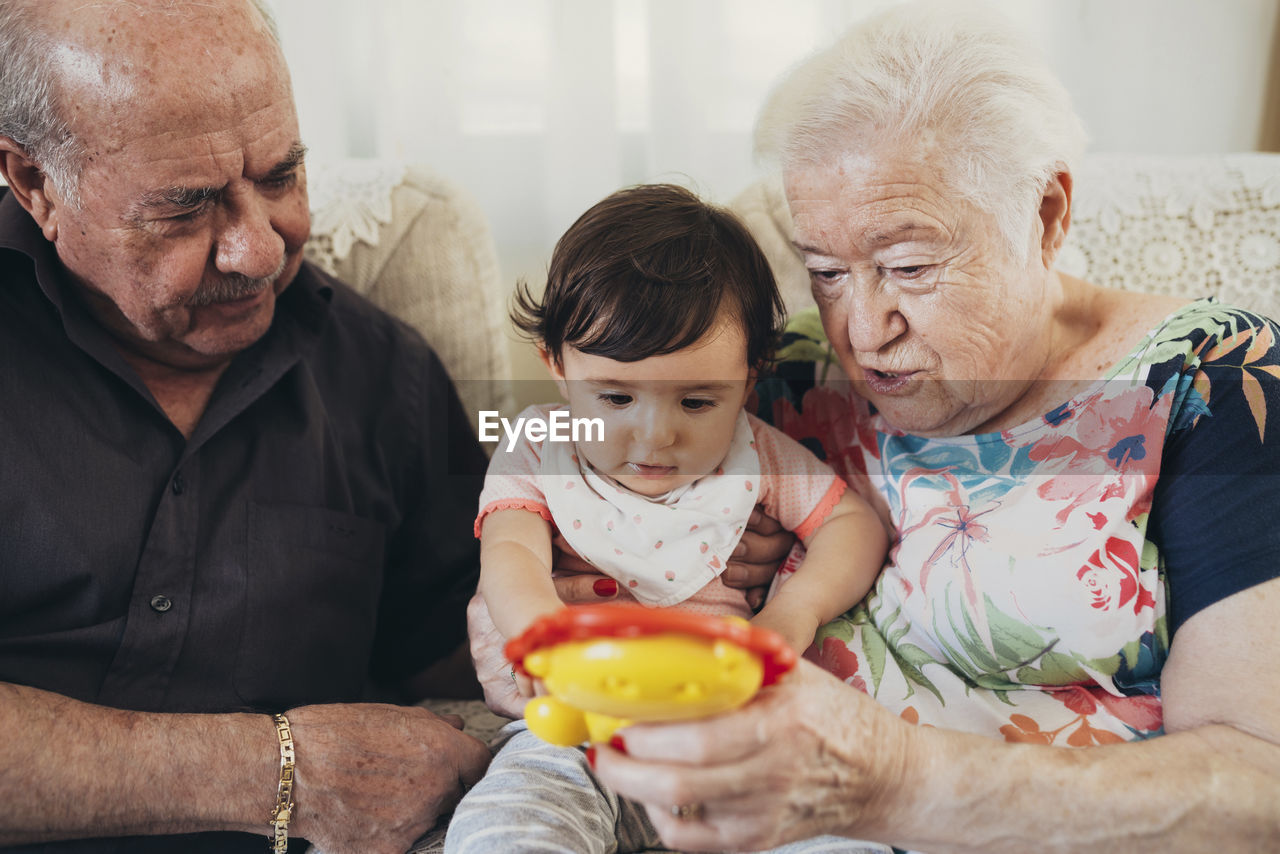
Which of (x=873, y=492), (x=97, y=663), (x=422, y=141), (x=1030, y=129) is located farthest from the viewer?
(x=422, y=141)

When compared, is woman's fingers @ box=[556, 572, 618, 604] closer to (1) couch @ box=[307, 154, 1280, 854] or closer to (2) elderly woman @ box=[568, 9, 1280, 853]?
(2) elderly woman @ box=[568, 9, 1280, 853]

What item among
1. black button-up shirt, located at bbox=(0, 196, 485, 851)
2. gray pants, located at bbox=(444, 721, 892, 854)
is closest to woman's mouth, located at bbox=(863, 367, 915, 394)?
gray pants, located at bbox=(444, 721, 892, 854)

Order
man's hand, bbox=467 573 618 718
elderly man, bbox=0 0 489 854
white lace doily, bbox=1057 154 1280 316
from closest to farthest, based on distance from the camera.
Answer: elderly man, bbox=0 0 489 854 < man's hand, bbox=467 573 618 718 < white lace doily, bbox=1057 154 1280 316

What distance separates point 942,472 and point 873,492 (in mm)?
132

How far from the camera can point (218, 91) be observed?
1231 mm

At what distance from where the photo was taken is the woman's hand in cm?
83

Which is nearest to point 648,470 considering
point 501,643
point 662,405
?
point 662,405

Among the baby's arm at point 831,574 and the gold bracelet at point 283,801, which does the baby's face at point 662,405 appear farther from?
the gold bracelet at point 283,801

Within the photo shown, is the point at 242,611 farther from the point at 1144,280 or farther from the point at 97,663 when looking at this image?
the point at 1144,280

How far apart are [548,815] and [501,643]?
0.32 metres

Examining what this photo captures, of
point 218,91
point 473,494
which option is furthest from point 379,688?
point 218,91

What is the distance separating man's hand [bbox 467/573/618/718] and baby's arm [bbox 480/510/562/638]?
0.13ft

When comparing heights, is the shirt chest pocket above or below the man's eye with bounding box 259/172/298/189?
below

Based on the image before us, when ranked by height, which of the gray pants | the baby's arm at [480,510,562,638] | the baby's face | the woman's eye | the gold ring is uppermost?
the woman's eye
